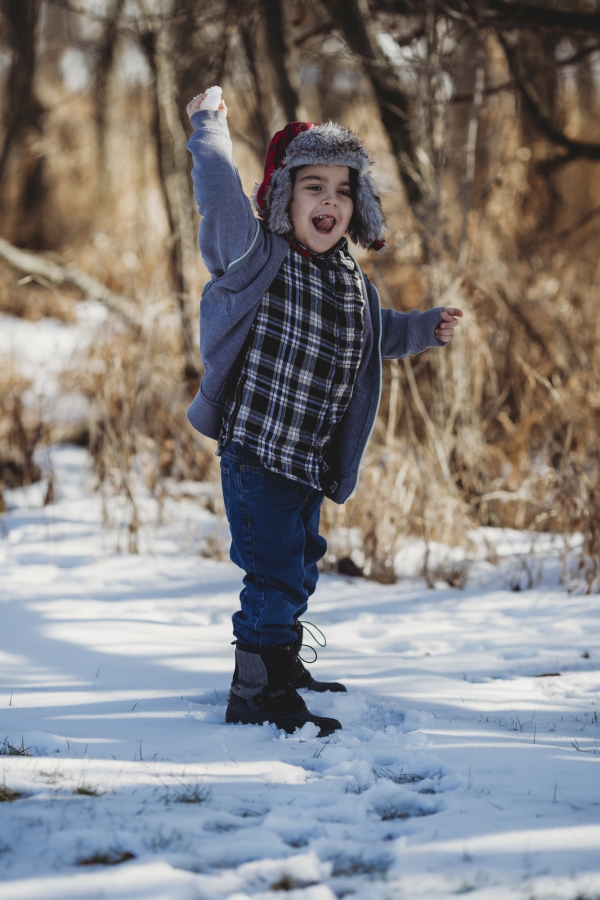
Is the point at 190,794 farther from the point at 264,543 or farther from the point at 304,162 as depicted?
the point at 304,162

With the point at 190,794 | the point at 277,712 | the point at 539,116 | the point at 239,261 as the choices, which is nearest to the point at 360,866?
the point at 190,794

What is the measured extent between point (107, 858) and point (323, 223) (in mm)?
1662

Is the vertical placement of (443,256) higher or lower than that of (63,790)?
higher

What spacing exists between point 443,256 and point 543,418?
146cm

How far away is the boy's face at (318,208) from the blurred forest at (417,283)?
1525 millimetres

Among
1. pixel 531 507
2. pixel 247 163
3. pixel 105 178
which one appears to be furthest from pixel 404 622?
pixel 105 178

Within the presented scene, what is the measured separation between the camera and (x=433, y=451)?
14.5 feet

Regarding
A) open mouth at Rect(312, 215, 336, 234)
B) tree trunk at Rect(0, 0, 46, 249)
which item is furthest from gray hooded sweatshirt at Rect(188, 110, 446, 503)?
tree trunk at Rect(0, 0, 46, 249)

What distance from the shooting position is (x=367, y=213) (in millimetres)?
2645

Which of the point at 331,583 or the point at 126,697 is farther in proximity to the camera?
the point at 331,583

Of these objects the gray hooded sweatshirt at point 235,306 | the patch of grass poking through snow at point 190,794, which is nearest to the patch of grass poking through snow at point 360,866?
the patch of grass poking through snow at point 190,794

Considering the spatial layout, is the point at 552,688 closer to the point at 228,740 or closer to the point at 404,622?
the point at 404,622

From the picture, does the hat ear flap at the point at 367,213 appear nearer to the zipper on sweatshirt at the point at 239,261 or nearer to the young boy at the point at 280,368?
the young boy at the point at 280,368

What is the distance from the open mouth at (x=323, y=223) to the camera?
251 centimetres
